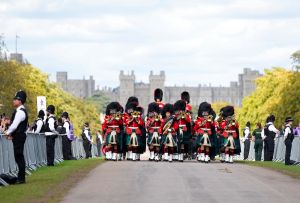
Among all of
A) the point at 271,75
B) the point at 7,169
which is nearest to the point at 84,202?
the point at 7,169

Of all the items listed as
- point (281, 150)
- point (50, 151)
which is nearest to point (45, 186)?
point (50, 151)

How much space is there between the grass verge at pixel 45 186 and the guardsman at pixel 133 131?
8037mm

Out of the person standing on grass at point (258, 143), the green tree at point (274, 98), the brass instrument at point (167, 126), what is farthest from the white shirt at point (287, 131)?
the green tree at point (274, 98)

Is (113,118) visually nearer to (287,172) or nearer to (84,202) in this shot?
(287,172)

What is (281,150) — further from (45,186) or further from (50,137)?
(45,186)

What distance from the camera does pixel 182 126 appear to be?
141 feet

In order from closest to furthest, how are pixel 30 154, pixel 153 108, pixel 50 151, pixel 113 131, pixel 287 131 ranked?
pixel 30 154 < pixel 50 151 < pixel 287 131 < pixel 113 131 < pixel 153 108

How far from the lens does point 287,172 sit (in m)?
35.1

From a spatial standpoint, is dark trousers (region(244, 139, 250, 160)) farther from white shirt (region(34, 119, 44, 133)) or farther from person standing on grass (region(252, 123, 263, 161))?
white shirt (region(34, 119, 44, 133))

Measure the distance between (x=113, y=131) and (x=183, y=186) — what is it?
16.3 meters

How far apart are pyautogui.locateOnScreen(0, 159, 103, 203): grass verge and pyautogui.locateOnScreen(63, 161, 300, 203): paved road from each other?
338 millimetres

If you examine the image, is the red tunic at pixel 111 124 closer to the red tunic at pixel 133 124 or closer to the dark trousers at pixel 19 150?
the red tunic at pixel 133 124

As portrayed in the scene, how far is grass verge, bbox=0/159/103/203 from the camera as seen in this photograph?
78.8 feet

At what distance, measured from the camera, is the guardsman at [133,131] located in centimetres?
4316
